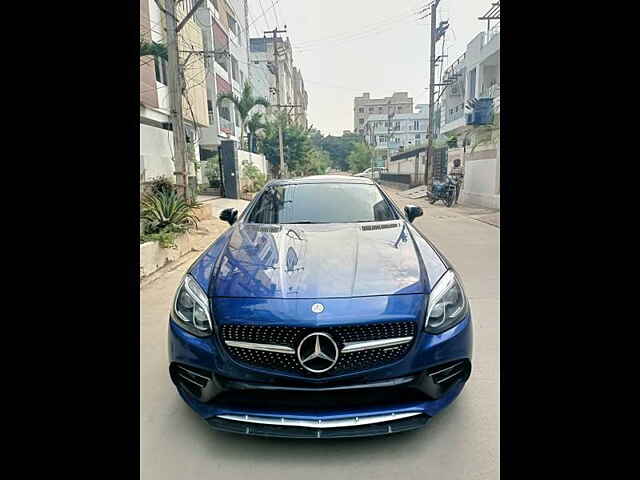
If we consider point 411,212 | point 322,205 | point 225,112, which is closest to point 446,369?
point 322,205

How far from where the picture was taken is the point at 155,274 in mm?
4734

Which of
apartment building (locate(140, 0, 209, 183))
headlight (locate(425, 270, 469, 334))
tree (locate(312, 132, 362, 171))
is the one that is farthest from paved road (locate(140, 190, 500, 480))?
tree (locate(312, 132, 362, 171))

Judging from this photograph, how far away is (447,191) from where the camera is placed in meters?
Result: 13.6

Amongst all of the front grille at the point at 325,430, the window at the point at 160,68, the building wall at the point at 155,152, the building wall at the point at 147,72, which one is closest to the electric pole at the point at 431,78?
the window at the point at 160,68

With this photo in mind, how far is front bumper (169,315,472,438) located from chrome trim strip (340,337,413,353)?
6 cm

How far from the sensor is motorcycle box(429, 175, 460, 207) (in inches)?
529

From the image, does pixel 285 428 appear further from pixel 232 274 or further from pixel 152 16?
pixel 152 16

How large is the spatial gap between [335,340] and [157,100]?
1253cm

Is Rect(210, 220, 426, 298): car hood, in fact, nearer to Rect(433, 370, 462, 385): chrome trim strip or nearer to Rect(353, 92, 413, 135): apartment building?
Rect(433, 370, 462, 385): chrome trim strip

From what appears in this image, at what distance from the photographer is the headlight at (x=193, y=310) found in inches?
67.0

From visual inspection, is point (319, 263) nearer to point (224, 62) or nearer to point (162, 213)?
point (162, 213)

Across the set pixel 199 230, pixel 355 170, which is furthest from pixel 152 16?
pixel 355 170
